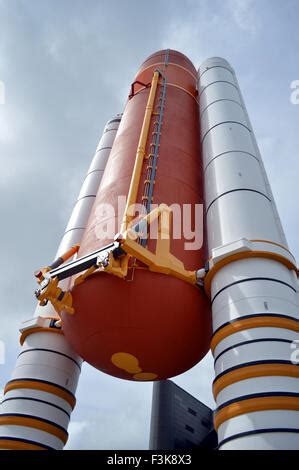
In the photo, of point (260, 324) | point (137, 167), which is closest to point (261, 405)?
point (260, 324)

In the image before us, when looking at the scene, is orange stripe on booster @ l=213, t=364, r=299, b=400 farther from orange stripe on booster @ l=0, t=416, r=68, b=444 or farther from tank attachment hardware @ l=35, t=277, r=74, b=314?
orange stripe on booster @ l=0, t=416, r=68, b=444

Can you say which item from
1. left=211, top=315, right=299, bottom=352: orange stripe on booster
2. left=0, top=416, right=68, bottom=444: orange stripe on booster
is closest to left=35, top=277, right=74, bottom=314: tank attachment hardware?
left=0, top=416, right=68, bottom=444: orange stripe on booster

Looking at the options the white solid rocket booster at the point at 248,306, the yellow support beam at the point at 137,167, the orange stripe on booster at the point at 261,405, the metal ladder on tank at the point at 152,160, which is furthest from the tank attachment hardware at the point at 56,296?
the orange stripe on booster at the point at 261,405

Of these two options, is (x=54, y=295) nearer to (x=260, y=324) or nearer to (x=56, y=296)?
(x=56, y=296)

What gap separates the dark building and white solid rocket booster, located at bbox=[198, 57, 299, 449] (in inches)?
366

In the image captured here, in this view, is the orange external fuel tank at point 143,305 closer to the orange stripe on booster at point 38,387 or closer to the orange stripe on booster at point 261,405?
the orange stripe on booster at point 38,387

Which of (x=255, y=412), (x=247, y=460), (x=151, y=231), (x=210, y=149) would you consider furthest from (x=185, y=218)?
(x=247, y=460)

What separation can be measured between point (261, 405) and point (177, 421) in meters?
10.9

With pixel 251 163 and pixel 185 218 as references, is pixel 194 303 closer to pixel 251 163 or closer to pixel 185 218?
pixel 185 218

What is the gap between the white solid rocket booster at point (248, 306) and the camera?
567cm

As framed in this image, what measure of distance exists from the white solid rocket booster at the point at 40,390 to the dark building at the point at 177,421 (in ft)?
22.7

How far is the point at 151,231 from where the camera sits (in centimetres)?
800

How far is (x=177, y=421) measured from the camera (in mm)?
15562

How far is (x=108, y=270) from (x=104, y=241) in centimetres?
141
